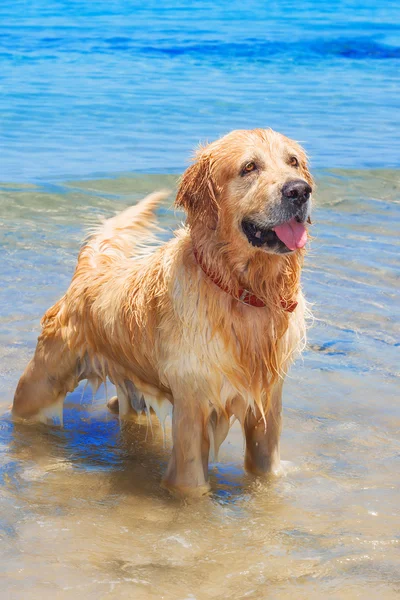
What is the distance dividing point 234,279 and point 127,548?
4.30 feet

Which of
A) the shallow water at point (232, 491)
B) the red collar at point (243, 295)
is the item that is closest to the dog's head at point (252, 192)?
the red collar at point (243, 295)

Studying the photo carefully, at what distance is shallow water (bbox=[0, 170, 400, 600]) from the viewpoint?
3660mm

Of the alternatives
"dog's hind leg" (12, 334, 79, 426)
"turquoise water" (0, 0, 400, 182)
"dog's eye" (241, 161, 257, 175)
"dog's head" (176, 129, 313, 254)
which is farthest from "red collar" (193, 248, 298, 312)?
"turquoise water" (0, 0, 400, 182)

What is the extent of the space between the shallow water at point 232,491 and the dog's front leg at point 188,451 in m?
0.09

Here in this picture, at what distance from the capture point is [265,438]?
467 cm

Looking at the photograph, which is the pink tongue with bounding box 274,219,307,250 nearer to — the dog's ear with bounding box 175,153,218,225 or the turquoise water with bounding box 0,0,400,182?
the dog's ear with bounding box 175,153,218,225

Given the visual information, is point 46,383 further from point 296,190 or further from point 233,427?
point 296,190

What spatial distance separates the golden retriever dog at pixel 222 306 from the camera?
4090 millimetres

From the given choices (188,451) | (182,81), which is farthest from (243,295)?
(182,81)

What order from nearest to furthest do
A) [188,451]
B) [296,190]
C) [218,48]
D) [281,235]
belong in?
[296,190] → [281,235] → [188,451] → [218,48]

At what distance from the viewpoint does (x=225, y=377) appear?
427cm

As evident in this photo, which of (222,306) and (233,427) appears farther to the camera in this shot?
(233,427)

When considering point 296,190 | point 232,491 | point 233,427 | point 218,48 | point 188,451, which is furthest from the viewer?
point 218,48

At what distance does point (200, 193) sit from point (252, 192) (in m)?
0.27
